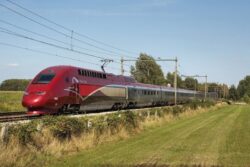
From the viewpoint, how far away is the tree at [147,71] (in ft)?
408

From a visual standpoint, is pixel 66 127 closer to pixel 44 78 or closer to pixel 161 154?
pixel 161 154

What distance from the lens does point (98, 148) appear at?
1666 centimetres

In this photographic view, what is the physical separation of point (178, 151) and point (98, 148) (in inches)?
125

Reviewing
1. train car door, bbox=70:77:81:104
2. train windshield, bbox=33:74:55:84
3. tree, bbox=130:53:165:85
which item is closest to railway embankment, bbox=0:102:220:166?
train windshield, bbox=33:74:55:84

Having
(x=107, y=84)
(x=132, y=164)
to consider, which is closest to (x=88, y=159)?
(x=132, y=164)

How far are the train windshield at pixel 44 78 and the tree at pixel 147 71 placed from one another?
310 ft

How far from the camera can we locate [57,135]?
16156mm

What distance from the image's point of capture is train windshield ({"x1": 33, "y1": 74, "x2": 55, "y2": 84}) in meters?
26.8

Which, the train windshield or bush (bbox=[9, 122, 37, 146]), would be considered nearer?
bush (bbox=[9, 122, 37, 146])

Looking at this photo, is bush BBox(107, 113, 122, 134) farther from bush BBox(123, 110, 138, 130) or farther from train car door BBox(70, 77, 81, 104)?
train car door BBox(70, 77, 81, 104)

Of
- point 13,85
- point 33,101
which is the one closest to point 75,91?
point 33,101

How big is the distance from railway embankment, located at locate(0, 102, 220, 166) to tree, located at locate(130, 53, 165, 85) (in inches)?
3939

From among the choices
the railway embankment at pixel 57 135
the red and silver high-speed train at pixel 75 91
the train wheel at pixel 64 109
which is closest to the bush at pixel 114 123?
the railway embankment at pixel 57 135

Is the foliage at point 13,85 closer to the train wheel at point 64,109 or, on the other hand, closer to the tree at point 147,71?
the tree at point 147,71
